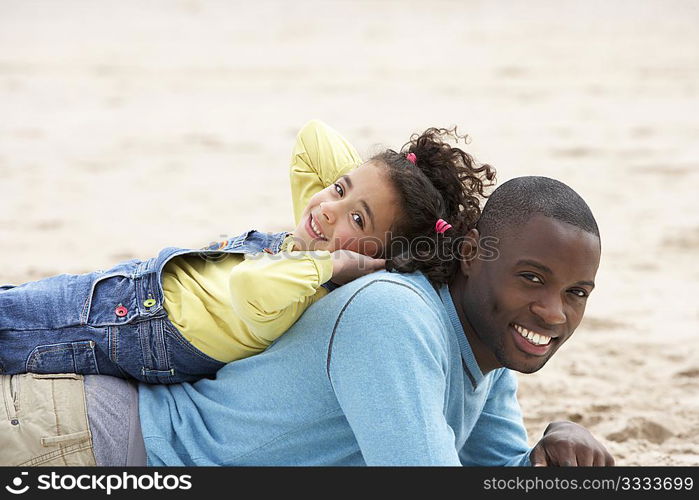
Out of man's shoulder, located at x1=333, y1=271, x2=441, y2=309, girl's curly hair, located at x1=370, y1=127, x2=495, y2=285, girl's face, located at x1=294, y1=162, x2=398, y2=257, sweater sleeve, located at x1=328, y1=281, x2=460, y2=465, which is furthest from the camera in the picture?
girl's face, located at x1=294, y1=162, x2=398, y2=257

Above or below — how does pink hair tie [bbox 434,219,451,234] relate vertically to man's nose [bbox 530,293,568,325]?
above

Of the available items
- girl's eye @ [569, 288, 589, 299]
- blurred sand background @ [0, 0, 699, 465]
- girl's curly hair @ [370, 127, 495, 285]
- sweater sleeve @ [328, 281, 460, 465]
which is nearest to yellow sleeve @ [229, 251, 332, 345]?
sweater sleeve @ [328, 281, 460, 465]

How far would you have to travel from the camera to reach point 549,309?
2393 millimetres

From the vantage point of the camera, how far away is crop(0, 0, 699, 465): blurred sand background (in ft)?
15.9

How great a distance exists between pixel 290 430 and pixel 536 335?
64 centimetres

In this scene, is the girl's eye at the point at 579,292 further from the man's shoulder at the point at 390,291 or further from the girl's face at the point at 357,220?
the girl's face at the point at 357,220

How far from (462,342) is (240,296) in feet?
1.84

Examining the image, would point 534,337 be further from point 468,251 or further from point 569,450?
point 569,450

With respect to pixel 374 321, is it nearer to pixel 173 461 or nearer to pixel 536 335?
pixel 536 335

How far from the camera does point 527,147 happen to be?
845 centimetres

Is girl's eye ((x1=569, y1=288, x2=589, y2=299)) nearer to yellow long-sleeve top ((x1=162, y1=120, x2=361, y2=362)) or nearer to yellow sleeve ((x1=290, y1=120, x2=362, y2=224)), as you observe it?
yellow long-sleeve top ((x1=162, y1=120, x2=361, y2=362))

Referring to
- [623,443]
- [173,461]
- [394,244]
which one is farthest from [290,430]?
[623,443]

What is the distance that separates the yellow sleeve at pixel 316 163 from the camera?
11.0ft

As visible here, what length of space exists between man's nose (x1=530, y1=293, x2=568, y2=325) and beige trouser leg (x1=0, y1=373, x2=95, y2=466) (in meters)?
1.15
